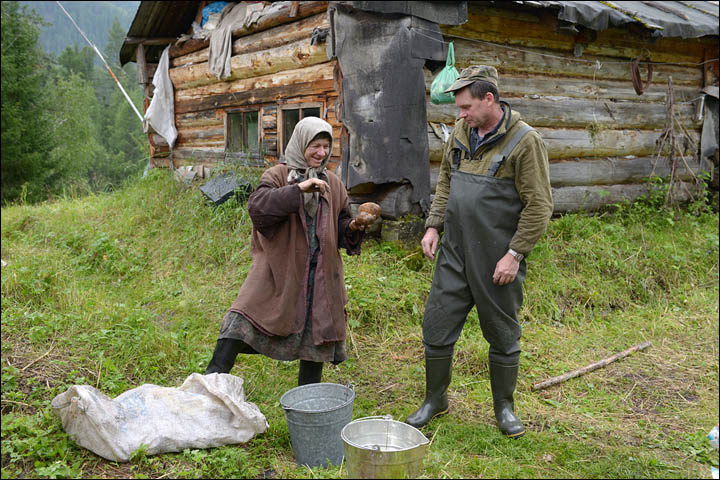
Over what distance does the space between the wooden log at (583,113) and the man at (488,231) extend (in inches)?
117

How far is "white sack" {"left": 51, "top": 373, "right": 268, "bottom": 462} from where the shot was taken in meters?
2.96

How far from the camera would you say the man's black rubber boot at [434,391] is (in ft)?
12.2

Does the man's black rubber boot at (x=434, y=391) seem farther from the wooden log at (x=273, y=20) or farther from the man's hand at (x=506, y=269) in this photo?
the wooden log at (x=273, y=20)

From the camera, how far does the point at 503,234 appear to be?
3.48 m

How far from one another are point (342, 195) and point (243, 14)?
597 cm

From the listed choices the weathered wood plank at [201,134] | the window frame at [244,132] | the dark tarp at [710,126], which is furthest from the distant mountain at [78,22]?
the dark tarp at [710,126]

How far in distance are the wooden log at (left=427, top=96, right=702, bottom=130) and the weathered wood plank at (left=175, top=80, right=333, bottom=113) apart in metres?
1.49

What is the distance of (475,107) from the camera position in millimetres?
3438

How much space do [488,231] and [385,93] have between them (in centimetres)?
300

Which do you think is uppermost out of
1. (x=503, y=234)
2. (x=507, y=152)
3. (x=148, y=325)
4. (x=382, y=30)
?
(x=382, y=30)

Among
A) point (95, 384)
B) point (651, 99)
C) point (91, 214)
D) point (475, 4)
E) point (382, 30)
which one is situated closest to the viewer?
point (95, 384)

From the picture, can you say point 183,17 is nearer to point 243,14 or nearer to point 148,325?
point 243,14

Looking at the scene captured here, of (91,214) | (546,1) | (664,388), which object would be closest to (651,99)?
(546,1)

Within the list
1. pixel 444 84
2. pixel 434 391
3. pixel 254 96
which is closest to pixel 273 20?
pixel 254 96
